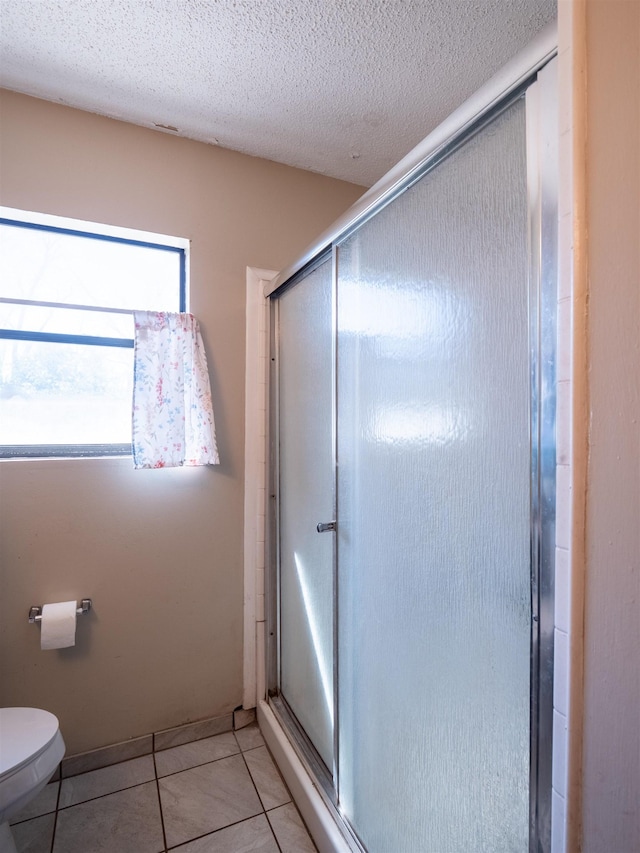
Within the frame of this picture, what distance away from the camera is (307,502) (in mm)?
1530

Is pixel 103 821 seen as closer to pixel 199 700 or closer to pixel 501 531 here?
pixel 199 700

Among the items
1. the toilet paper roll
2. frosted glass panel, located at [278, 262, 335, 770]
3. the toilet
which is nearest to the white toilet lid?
the toilet

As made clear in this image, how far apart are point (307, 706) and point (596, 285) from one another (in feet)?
5.20

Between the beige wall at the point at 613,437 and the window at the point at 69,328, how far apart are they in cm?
154

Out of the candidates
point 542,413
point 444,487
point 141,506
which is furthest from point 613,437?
point 141,506

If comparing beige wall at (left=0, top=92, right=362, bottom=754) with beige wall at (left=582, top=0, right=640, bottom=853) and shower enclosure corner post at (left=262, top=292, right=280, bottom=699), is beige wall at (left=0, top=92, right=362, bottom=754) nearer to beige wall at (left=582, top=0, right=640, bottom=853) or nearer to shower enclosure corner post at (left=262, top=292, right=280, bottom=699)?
shower enclosure corner post at (left=262, top=292, right=280, bottom=699)

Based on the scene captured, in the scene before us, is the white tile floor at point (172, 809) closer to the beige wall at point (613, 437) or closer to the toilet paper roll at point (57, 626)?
the toilet paper roll at point (57, 626)

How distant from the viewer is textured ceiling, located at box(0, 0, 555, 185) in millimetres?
1200

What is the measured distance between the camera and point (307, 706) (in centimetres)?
154

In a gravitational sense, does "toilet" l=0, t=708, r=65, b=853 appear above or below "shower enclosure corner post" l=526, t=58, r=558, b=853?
below

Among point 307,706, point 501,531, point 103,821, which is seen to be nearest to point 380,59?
point 501,531

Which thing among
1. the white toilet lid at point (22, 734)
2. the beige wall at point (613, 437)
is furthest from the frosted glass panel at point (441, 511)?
A: the white toilet lid at point (22, 734)

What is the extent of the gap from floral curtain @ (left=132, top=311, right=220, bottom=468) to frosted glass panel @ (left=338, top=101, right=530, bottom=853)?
2.25 ft

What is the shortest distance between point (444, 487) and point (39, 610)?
1467 millimetres
